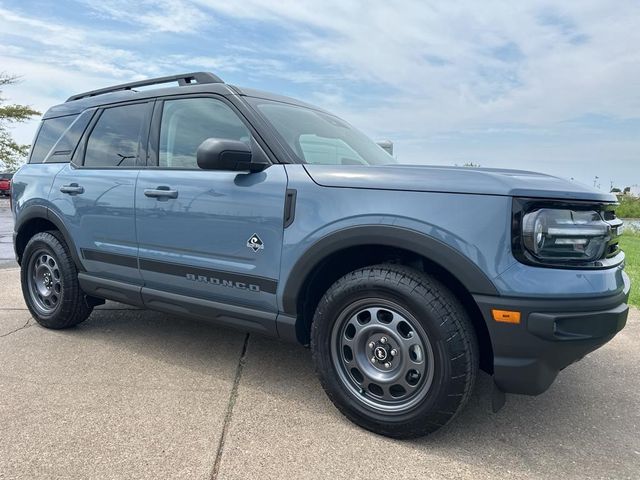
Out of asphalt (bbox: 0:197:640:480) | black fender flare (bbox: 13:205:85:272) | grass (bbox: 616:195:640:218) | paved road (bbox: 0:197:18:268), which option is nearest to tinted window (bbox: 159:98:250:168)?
black fender flare (bbox: 13:205:85:272)

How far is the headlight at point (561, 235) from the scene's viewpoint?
2.16 meters

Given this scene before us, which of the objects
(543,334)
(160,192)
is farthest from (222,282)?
(543,334)

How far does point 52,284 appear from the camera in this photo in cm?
414

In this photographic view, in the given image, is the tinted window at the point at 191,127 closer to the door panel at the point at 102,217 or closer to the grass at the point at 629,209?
the door panel at the point at 102,217

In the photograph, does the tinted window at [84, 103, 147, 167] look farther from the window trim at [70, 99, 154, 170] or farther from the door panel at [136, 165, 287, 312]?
the door panel at [136, 165, 287, 312]

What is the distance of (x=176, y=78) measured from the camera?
3.53 m

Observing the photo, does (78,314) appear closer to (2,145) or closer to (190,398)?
(190,398)

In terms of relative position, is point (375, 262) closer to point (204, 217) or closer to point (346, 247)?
point (346, 247)

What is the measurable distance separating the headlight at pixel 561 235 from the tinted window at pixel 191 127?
1.70 metres

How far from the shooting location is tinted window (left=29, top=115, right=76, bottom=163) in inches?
168

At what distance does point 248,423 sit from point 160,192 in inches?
60.6

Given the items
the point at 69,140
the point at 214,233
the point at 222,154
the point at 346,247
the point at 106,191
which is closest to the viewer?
the point at 346,247

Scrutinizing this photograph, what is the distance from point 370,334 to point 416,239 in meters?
0.57

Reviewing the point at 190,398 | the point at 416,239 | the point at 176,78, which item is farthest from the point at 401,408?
the point at 176,78
